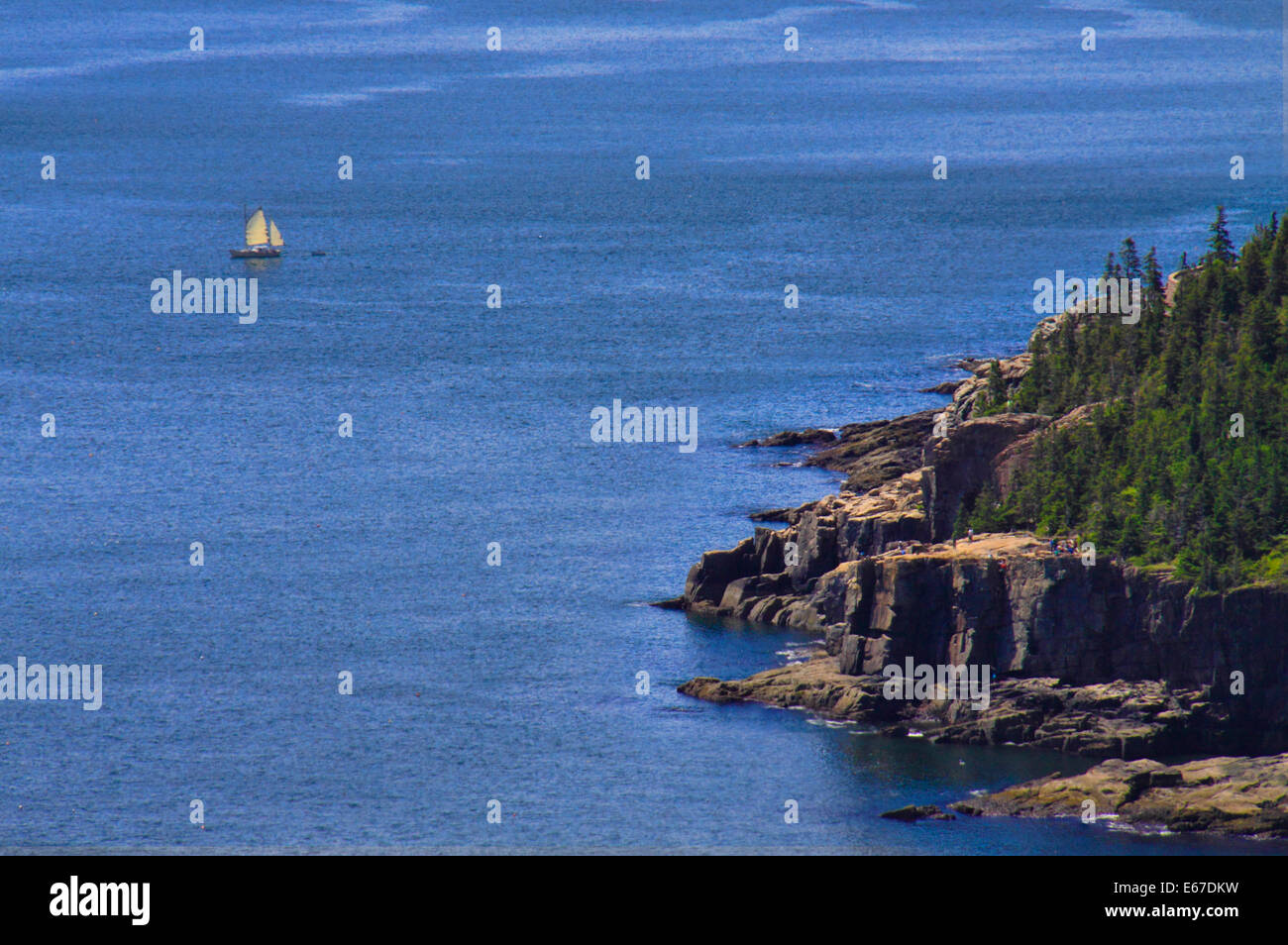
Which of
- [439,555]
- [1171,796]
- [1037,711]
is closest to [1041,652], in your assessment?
[1037,711]

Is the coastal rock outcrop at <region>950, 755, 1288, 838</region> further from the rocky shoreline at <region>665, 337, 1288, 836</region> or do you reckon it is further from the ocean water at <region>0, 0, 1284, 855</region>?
the ocean water at <region>0, 0, 1284, 855</region>

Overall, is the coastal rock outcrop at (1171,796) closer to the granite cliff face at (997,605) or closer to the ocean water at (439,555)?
the ocean water at (439,555)

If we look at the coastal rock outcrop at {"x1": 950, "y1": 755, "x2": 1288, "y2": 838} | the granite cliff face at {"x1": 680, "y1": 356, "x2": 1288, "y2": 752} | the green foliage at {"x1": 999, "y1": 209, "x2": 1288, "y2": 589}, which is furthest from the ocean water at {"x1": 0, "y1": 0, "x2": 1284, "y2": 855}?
the green foliage at {"x1": 999, "y1": 209, "x2": 1288, "y2": 589}

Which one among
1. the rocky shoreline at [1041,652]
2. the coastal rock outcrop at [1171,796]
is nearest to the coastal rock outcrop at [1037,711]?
the rocky shoreline at [1041,652]

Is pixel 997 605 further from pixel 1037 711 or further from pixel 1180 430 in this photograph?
pixel 1180 430

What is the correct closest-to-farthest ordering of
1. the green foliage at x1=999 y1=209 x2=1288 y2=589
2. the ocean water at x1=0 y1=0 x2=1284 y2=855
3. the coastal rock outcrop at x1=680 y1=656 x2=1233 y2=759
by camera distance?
1. the coastal rock outcrop at x1=680 y1=656 x2=1233 y2=759
2. the ocean water at x1=0 y1=0 x2=1284 y2=855
3. the green foliage at x1=999 y1=209 x2=1288 y2=589
